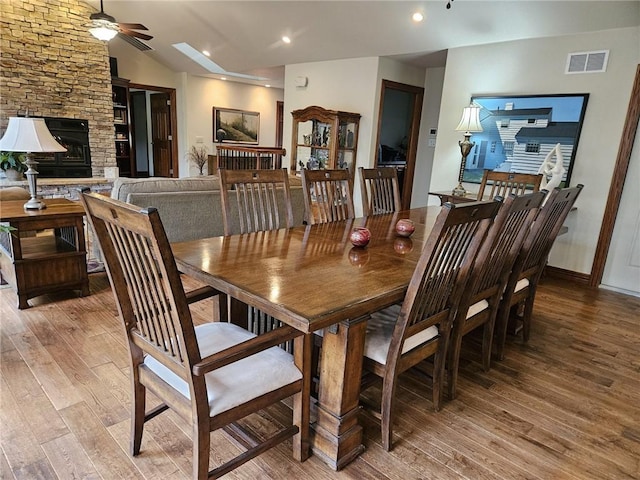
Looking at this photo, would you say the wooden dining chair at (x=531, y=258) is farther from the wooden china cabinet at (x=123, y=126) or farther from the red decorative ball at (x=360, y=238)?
the wooden china cabinet at (x=123, y=126)

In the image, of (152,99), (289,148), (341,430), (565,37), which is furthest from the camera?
(152,99)

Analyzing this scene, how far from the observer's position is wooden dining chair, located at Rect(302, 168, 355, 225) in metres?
2.64

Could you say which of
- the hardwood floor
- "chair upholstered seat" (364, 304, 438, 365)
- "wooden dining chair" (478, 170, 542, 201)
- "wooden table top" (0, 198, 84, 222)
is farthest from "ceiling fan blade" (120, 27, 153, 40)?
"chair upholstered seat" (364, 304, 438, 365)

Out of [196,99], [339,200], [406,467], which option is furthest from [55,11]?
[406,467]

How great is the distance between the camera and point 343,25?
193 inches

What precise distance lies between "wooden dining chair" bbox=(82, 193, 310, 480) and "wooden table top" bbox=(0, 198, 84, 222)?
160 centimetres

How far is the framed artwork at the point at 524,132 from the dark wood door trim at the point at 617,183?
0.36 m

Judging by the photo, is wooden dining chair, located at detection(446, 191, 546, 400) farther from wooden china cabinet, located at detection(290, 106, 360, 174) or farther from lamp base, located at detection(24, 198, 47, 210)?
wooden china cabinet, located at detection(290, 106, 360, 174)

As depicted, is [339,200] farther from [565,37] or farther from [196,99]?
[196,99]

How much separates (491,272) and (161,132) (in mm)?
8365

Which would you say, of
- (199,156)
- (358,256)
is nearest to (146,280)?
(358,256)

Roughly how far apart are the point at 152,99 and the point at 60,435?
856 centimetres

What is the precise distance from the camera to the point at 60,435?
1.72 m

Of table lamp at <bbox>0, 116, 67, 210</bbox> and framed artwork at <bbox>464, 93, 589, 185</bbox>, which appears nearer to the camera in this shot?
table lamp at <bbox>0, 116, 67, 210</bbox>
